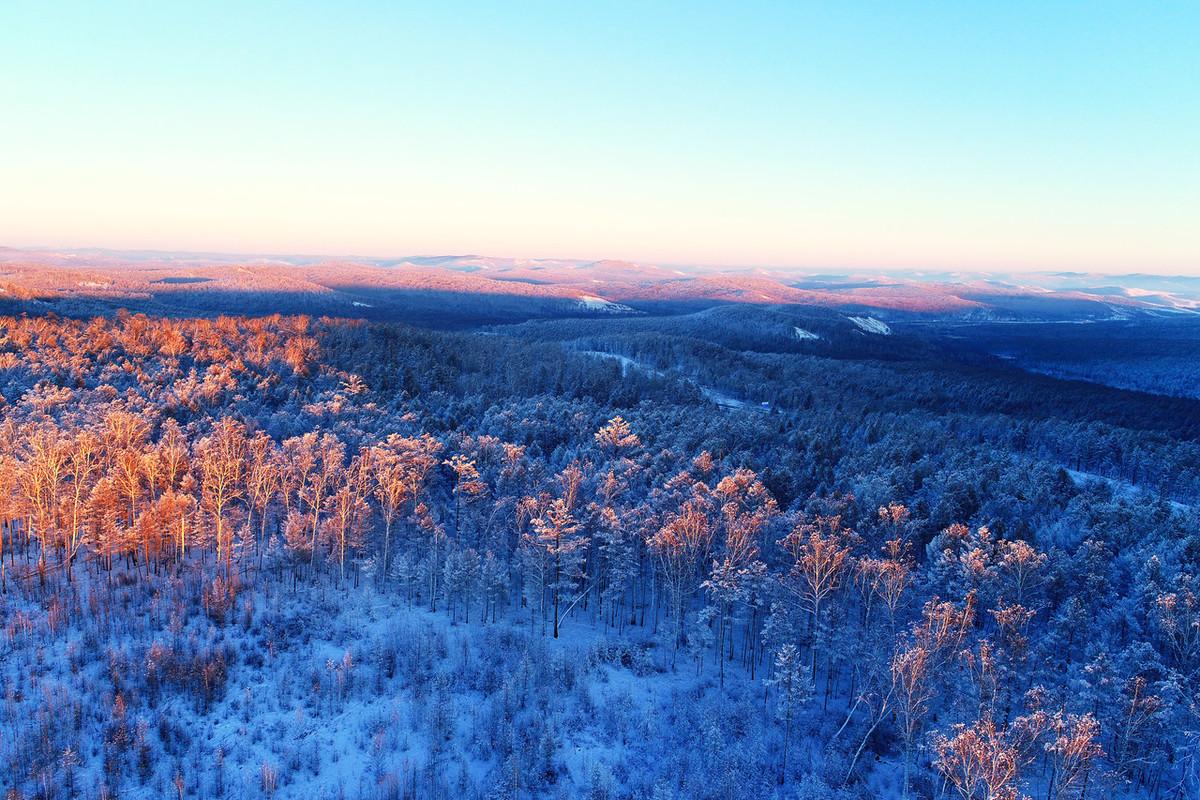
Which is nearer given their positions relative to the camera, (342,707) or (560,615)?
(342,707)

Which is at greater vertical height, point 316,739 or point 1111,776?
point 1111,776

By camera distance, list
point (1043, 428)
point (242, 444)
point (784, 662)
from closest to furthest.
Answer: point (784, 662)
point (242, 444)
point (1043, 428)

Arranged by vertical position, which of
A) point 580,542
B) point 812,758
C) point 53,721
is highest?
point 580,542

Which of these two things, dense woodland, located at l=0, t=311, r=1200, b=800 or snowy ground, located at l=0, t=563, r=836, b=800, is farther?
dense woodland, located at l=0, t=311, r=1200, b=800

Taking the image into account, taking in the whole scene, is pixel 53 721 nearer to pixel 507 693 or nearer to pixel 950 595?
pixel 507 693

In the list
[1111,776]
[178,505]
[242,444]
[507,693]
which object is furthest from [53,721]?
[1111,776]

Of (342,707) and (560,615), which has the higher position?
(342,707)

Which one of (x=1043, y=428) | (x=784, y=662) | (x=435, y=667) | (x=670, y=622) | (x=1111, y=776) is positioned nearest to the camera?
(x=1111, y=776)

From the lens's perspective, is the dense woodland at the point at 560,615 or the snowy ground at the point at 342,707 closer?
the snowy ground at the point at 342,707
